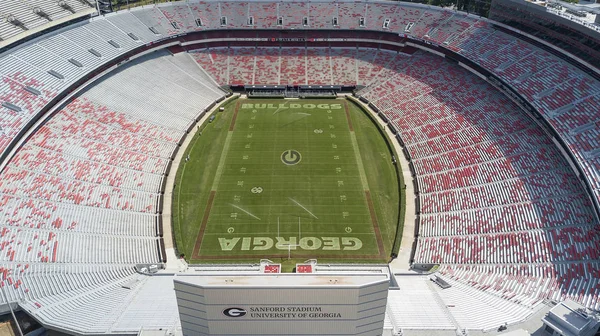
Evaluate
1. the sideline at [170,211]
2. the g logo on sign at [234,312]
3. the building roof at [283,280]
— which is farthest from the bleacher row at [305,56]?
the g logo on sign at [234,312]

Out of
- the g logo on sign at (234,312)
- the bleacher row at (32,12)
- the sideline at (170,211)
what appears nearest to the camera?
the g logo on sign at (234,312)

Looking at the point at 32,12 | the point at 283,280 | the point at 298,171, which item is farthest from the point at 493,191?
the point at 32,12

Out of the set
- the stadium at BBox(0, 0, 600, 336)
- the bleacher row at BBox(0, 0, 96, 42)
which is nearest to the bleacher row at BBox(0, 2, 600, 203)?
the stadium at BBox(0, 0, 600, 336)

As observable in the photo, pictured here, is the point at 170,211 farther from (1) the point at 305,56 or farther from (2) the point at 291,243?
(1) the point at 305,56

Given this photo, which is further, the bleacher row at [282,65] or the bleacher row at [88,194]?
the bleacher row at [282,65]

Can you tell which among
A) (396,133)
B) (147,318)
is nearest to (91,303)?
(147,318)

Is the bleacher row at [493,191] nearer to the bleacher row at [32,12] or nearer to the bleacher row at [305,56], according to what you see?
the bleacher row at [305,56]
